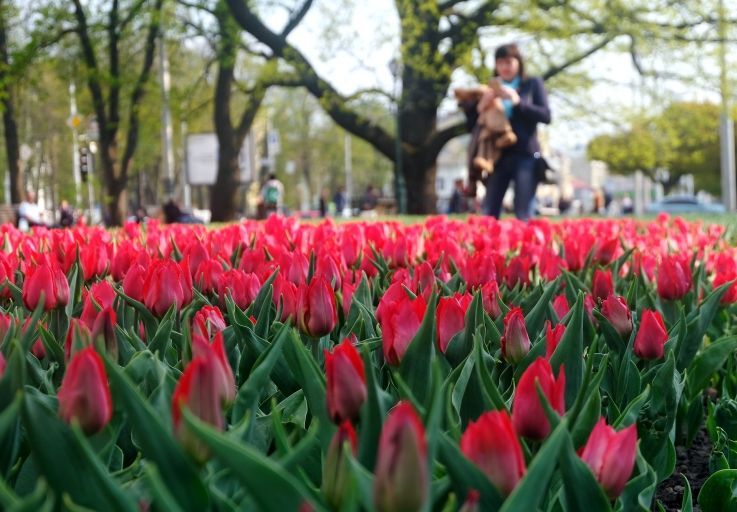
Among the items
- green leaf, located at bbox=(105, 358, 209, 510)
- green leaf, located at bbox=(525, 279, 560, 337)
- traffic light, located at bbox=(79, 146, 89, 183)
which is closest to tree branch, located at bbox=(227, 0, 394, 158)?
traffic light, located at bbox=(79, 146, 89, 183)

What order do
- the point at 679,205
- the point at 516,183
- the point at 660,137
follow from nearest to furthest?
the point at 516,183
the point at 660,137
the point at 679,205

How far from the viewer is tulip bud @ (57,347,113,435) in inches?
37.4

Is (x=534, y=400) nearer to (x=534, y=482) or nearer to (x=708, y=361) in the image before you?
(x=534, y=482)

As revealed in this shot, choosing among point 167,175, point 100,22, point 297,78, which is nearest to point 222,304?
point 297,78

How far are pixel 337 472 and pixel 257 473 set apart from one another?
85 millimetres

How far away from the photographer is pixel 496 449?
0.88 meters

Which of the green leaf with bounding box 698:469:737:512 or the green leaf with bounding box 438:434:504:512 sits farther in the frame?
the green leaf with bounding box 698:469:737:512

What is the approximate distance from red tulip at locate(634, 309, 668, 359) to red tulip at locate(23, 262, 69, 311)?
1112 millimetres

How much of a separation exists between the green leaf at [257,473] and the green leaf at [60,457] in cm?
16

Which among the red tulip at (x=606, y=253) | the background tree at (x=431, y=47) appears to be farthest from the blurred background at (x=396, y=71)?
the red tulip at (x=606, y=253)

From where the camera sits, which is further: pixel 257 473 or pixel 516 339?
pixel 516 339

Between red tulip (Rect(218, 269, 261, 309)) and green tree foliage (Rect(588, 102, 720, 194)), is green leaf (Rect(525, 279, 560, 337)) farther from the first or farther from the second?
green tree foliage (Rect(588, 102, 720, 194))

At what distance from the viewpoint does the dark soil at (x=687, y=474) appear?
2.05 meters

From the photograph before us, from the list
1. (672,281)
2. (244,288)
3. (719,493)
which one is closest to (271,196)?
(672,281)
